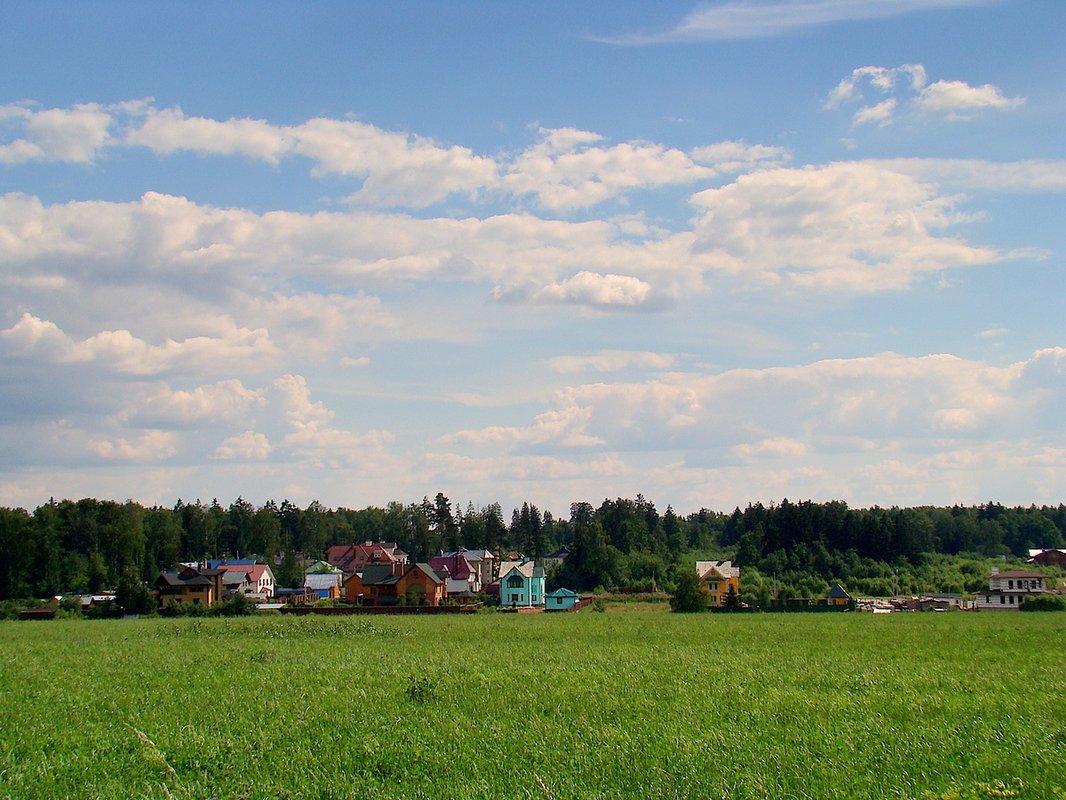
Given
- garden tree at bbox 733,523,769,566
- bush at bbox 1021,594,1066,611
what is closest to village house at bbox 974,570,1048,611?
bush at bbox 1021,594,1066,611

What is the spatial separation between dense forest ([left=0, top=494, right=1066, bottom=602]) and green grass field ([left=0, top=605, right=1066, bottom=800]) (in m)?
50.6

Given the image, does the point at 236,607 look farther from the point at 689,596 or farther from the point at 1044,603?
the point at 1044,603

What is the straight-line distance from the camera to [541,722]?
19.9m

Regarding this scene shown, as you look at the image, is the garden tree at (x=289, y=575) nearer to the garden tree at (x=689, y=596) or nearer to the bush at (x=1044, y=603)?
the garden tree at (x=689, y=596)

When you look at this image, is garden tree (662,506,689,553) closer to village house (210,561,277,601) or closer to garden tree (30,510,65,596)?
village house (210,561,277,601)

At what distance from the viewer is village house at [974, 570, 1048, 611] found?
83000 mm

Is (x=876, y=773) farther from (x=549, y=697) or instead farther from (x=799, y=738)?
(x=549, y=697)

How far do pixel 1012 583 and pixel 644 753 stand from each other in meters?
94.0

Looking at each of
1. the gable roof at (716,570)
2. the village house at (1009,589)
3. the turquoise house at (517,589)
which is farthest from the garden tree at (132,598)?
the village house at (1009,589)

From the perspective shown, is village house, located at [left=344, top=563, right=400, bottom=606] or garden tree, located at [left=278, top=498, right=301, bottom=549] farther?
garden tree, located at [left=278, top=498, right=301, bottom=549]

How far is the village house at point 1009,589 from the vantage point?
83.0 m

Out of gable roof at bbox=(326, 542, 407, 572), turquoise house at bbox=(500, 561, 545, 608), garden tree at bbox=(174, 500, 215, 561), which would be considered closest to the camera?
→ turquoise house at bbox=(500, 561, 545, 608)

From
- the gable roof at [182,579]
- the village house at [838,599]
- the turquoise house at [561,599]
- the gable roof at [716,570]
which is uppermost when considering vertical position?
the gable roof at [182,579]

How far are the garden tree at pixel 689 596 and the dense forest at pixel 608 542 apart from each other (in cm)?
814
